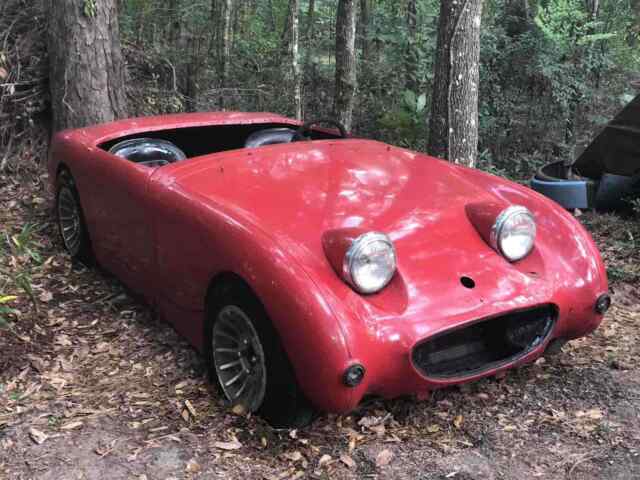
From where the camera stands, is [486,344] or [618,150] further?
[618,150]

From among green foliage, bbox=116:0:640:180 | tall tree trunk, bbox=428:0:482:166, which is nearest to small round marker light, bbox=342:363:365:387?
tall tree trunk, bbox=428:0:482:166

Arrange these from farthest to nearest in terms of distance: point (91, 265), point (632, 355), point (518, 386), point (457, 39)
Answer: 1. point (457, 39)
2. point (91, 265)
3. point (632, 355)
4. point (518, 386)

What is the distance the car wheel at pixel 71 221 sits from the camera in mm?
4539

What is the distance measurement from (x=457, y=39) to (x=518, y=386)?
3379 millimetres

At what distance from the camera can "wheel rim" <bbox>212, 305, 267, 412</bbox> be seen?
110 inches

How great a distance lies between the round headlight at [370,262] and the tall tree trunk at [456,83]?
336cm

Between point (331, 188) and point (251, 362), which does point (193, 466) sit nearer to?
point (251, 362)

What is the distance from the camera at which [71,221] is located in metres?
4.78

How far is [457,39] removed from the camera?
18.2 ft

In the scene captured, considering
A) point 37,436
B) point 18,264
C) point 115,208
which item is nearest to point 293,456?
point 37,436

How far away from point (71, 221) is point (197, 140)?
1123mm

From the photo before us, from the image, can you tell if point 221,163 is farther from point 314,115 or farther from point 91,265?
point 314,115

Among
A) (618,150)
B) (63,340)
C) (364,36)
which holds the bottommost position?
(63,340)

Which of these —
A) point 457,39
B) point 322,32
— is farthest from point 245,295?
point 322,32
